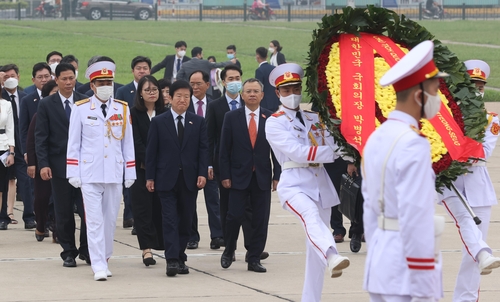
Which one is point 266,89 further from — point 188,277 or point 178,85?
point 188,277

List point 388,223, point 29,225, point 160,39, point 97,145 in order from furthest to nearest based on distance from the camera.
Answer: point 160,39 < point 29,225 < point 97,145 < point 388,223

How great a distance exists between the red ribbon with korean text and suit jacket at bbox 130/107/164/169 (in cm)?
309

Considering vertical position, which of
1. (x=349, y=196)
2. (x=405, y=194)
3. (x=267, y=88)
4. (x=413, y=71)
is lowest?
(x=267, y=88)

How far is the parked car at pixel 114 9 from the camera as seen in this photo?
57656 millimetres

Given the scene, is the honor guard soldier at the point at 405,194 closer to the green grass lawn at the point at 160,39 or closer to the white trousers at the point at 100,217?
the white trousers at the point at 100,217

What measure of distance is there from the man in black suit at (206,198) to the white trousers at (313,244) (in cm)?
295

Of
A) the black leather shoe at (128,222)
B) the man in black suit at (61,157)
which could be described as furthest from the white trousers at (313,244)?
the black leather shoe at (128,222)

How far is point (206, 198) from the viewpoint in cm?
1120

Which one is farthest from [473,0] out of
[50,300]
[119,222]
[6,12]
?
[50,300]

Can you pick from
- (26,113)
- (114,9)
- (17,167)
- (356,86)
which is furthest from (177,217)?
(114,9)

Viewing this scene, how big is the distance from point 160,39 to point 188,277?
115 ft

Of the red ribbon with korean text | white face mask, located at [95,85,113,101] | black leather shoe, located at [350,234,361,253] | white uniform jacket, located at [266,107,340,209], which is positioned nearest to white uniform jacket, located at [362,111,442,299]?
the red ribbon with korean text

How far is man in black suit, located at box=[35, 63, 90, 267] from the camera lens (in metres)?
9.80

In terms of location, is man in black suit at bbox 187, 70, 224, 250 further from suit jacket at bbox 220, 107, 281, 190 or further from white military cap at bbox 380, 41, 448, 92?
white military cap at bbox 380, 41, 448, 92
